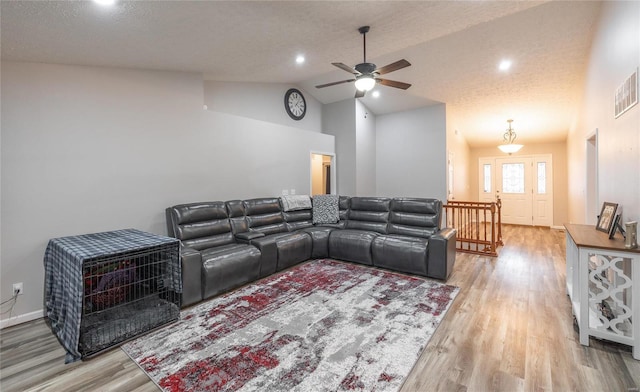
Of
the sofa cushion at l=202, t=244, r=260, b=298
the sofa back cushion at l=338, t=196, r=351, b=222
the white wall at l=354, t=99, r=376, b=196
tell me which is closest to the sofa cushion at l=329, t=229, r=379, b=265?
the sofa back cushion at l=338, t=196, r=351, b=222

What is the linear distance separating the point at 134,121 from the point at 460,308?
4266mm

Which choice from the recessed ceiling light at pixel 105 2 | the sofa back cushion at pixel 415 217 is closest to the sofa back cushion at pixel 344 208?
the sofa back cushion at pixel 415 217

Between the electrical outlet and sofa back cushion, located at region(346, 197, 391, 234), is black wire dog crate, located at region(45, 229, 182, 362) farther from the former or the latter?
sofa back cushion, located at region(346, 197, 391, 234)

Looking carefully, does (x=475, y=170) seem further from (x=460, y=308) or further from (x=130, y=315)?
(x=130, y=315)

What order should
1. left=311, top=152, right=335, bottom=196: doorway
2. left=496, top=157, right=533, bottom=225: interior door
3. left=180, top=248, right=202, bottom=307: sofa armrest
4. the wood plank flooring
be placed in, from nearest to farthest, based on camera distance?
the wood plank flooring
left=180, top=248, right=202, bottom=307: sofa armrest
left=311, top=152, right=335, bottom=196: doorway
left=496, top=157, right=533, bottom=225: interior door

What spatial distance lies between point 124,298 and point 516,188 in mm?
9784

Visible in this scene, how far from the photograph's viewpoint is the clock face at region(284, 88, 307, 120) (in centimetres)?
581

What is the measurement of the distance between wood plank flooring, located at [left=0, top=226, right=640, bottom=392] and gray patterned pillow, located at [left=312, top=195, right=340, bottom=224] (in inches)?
99.3

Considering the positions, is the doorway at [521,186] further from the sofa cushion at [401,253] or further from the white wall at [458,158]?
the sofa cushion at [401,253]

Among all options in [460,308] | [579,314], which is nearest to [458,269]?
[460,308]

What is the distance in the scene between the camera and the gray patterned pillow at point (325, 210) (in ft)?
16.7

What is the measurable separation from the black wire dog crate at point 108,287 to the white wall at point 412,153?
5.31m

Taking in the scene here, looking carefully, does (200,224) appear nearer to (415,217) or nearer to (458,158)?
(415,217)

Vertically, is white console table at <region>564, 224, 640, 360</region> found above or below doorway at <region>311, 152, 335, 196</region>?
below
